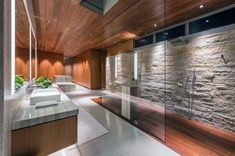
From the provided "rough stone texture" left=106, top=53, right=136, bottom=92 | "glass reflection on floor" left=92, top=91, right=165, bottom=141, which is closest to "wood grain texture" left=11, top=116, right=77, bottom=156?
"glass reflection on floor" left=92, top=91, right=165, bottom=141

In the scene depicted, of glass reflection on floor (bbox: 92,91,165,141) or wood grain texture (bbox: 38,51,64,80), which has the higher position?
wood grain texture (bbox: 38,51,64,80)

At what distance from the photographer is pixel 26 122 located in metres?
1.23

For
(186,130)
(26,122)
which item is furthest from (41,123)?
(186,130)

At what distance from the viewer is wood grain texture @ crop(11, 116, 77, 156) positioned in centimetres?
118

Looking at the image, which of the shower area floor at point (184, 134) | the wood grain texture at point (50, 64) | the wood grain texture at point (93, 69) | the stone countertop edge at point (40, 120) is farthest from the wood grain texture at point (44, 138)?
the wood grain texture at point (93, 69)

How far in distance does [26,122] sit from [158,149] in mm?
2021

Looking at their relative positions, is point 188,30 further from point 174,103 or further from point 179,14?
point 174,103

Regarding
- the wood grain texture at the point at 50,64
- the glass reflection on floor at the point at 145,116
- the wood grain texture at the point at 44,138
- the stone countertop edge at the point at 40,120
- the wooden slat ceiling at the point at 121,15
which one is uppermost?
the wooden slat ceiling at the point at 121,15

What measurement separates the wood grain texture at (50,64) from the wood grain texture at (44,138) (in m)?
8.01

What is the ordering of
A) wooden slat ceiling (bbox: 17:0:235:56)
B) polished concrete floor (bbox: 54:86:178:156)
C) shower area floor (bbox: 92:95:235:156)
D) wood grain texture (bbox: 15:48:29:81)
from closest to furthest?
wood grain texture (bbox: 15:48:29:81) → polished concrete floor (bbox: 54:86:178:156) → shower area floor (bbox: 92:95:235:156) → wooden slat ceiling (bbox: 17:0:235:56)

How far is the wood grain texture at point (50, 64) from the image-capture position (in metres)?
8.63

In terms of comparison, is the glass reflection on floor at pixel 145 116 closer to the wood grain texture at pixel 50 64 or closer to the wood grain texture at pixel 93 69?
the wood grain texture at pixel 93 69

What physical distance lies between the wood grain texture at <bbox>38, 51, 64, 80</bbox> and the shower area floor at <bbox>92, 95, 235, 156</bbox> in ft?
21.7

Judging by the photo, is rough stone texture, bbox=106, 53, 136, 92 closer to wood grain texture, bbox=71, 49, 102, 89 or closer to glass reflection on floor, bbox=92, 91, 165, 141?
glass reflection on floor, bbox=92, 91, 165, 141
